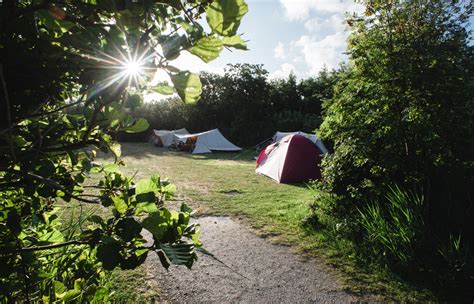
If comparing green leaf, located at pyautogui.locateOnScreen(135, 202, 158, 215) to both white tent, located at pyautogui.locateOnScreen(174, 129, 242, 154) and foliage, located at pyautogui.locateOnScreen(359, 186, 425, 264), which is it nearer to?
foliage, located at pyautogui.locateOnScreen(359, 186, 425, 264)

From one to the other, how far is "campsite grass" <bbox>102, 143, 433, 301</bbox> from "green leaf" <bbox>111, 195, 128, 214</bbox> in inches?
7.2

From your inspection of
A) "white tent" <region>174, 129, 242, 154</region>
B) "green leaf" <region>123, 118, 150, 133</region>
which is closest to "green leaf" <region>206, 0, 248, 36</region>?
"green leaf" <region>123, 118, 150, 133</region>

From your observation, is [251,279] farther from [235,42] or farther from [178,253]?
[235,42]

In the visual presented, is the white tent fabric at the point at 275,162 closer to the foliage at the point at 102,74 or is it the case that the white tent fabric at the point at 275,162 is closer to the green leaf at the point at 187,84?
the foliage at the point at 102,74

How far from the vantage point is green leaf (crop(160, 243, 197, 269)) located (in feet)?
2.54

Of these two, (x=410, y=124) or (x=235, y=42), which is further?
(x=410, y=124)

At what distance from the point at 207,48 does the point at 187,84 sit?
0.32 ft

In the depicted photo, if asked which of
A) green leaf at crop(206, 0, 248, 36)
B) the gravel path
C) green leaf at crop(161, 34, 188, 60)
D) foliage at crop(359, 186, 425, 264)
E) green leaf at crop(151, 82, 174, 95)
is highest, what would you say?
green leaf at crop(206, 0, 248, 36)

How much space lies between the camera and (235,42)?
627 millimetres

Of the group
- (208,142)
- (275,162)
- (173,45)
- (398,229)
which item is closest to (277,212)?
(398,229)

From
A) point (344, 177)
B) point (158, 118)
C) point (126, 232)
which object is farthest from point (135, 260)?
point (158, 118)

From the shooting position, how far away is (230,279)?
3.37 m

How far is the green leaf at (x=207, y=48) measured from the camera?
628mm

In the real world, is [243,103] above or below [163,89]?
above
